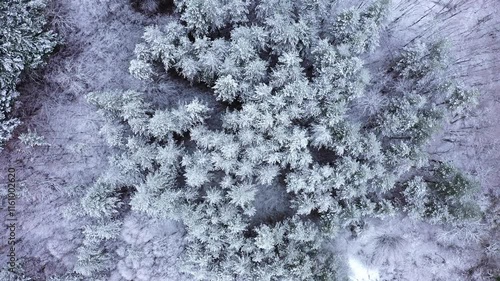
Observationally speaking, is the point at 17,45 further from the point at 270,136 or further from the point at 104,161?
the point at 270,136

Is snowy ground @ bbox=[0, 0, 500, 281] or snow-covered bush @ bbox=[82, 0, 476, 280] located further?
snowy ground @ bbox=[0, 0, 500, 281]

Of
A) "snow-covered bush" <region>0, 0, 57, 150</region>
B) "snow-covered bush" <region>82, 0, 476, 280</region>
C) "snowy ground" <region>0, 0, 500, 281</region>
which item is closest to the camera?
"snow-covered bush" <region>82, 0, 476, 280</region>

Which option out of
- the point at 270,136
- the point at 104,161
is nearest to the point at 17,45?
the point at 104,161

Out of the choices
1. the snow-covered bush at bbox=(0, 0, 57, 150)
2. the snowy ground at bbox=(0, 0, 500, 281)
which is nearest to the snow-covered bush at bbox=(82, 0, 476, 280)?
the snowy ground at bbox=(0, 0, 500, 281)

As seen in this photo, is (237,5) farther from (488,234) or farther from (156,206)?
(488,234)

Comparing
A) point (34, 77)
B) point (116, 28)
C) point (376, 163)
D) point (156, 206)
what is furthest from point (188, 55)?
point (376, 163)

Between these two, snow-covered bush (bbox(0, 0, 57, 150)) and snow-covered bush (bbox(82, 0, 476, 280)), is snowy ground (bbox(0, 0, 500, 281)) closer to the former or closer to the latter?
snow-covered bush (bbox(0, 0, 57, 150))
